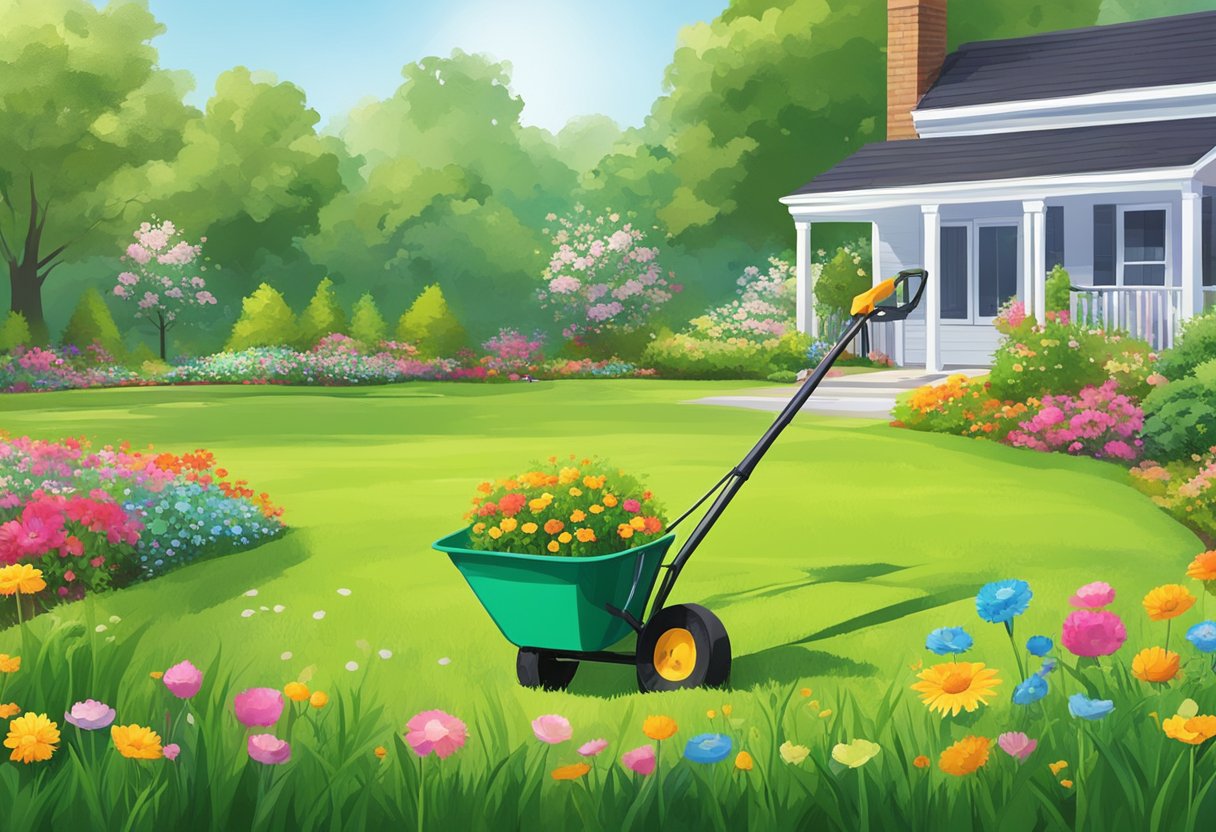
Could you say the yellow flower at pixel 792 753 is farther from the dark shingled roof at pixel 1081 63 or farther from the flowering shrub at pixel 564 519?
the dark shingled roof at pixel 1081 63

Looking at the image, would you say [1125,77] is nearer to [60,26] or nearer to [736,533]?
[736,533]

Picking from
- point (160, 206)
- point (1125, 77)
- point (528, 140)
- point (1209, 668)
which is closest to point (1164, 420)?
point (1209, 668)

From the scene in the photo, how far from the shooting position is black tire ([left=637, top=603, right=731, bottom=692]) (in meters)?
5.58

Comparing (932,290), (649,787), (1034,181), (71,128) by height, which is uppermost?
(71,128)

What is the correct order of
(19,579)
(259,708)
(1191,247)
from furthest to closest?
(1191,247), (19,579), (259,708)

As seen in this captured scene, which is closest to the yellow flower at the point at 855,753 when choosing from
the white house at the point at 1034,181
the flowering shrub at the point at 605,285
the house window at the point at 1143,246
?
the white house at the point at 1034,181

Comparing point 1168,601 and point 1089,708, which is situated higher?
point 1168,601

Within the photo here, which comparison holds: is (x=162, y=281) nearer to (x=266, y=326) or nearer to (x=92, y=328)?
(x=92, y=328)

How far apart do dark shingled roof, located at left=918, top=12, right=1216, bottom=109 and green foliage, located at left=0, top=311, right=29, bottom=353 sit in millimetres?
16608

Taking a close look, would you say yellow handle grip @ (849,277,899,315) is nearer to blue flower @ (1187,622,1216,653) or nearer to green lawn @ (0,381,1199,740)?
green lawn @ (0,381,1199,740)

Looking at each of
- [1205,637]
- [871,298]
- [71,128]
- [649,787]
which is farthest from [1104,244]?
[71,128]

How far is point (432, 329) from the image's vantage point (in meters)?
28.8

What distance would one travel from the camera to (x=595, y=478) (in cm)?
616

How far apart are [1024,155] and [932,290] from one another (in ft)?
8.17
